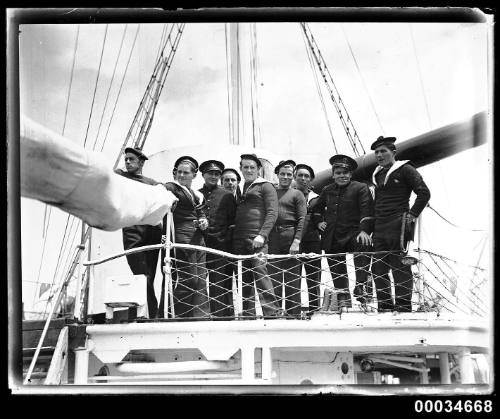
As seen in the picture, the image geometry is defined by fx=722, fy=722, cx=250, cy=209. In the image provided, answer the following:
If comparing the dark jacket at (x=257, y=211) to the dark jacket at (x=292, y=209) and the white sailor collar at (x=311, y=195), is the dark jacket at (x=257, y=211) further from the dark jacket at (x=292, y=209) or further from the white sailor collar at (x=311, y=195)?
the white sailor collar at (x=311, y=195)

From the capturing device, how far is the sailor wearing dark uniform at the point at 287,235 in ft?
13.8

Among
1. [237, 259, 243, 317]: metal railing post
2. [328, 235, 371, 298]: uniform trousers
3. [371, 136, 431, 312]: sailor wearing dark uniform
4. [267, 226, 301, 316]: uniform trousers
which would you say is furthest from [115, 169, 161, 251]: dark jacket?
[371, 136, 431, 312]: sailor wearing dark uniform

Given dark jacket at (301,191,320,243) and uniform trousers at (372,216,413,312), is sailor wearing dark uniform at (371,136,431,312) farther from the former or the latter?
dark jacket at (301,191,320,243)

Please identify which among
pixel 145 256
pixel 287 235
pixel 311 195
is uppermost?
pixel 311 195

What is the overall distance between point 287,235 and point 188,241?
0.58 meters

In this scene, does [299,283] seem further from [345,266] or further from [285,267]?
[345,266]

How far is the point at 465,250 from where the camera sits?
405cm

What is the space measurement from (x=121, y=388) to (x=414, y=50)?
7.85 feet

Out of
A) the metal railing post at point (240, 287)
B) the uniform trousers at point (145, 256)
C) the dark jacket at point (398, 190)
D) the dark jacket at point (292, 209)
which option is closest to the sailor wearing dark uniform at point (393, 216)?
the dark jacket at point (398, 190)

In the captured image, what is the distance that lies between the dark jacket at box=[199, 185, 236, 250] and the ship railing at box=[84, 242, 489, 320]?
94 millimetres

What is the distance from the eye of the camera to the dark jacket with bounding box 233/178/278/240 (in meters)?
4.24

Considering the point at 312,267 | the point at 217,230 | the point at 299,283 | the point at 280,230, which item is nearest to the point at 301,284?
the point at 299,283

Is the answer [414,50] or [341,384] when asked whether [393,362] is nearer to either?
[341,384]

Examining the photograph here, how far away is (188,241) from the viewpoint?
4.24 m
